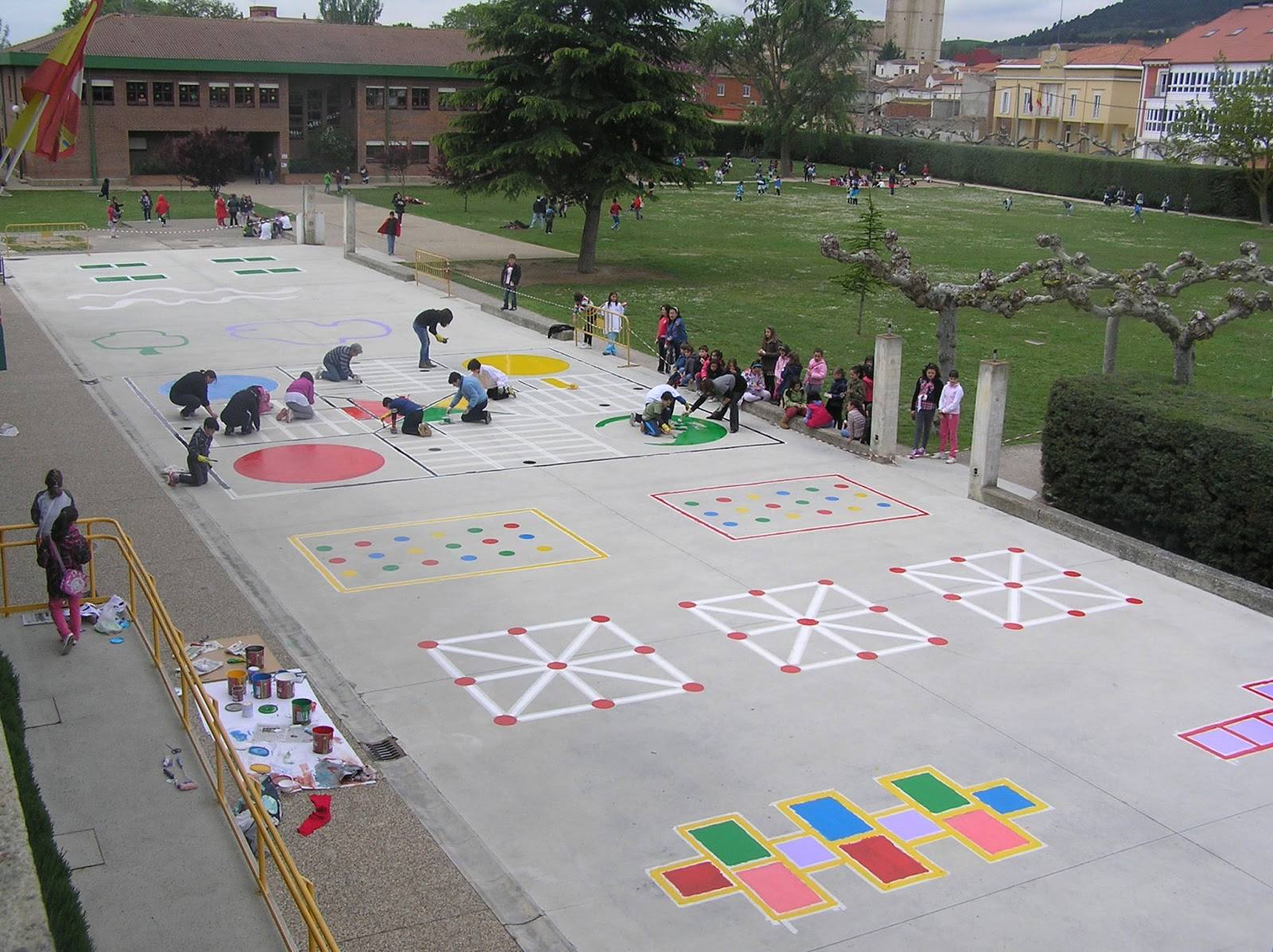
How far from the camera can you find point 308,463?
820 inches

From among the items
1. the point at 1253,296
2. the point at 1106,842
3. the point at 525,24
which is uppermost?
the point at 525,24

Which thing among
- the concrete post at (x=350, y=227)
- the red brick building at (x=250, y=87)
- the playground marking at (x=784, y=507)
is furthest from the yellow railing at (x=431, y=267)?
the red brick building at (x=250, y=87)

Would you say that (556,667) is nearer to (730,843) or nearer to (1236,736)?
(730,843)

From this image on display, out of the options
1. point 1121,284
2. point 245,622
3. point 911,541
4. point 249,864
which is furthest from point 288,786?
point 1121,284

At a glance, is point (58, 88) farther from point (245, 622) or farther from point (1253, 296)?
point (1253, 296)

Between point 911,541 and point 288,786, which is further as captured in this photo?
point 911,541

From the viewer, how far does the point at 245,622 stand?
14.1m

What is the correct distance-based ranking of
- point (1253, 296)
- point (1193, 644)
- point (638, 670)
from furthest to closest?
point (1253, 296), point (1193, 644), point (638, 670)

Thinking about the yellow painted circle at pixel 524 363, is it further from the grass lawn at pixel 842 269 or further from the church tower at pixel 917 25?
the church tower at pixel 917 25

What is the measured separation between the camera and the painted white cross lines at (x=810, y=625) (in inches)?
559

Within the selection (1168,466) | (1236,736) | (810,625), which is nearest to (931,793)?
(1236,736)

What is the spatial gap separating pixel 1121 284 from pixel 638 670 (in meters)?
12.2

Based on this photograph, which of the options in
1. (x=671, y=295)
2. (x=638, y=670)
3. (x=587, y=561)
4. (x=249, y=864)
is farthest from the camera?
(x=671, y=295)

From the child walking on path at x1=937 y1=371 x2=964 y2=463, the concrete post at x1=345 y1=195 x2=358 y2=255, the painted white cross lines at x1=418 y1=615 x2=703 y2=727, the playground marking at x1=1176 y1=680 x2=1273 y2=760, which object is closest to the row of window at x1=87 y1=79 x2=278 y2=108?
the concrete post at x1=345 y1=195 x2=358 y2=255
